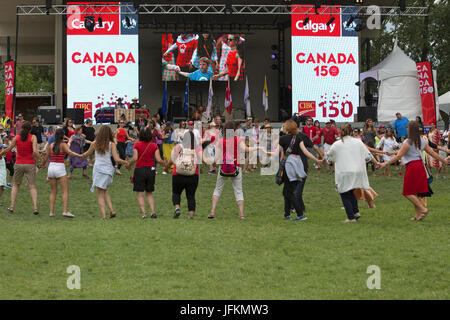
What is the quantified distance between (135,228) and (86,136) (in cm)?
1074

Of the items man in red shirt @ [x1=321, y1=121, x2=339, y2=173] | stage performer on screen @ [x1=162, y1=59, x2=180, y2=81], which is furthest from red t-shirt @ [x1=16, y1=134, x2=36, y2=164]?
stage performer on screen @ [x1=162, y1=59, x2=180, y2=81]

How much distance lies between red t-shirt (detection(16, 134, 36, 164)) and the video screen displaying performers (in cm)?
2055

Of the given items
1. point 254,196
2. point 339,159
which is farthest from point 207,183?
point 339,159

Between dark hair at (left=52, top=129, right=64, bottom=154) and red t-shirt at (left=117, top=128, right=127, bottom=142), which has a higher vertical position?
red t-shirt at (left=117, top=128, right=127, bottom=142)

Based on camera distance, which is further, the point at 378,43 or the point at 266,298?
the point at 378,43

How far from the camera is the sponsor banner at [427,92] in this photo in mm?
29078

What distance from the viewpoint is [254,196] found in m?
16.8

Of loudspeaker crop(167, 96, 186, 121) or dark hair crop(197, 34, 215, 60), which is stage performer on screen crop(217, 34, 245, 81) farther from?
loudspeaker crop(167, 96, 186, 121)

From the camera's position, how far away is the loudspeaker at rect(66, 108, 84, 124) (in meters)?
28.6

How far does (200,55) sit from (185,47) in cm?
76

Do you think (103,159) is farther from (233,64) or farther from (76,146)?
(233,64)

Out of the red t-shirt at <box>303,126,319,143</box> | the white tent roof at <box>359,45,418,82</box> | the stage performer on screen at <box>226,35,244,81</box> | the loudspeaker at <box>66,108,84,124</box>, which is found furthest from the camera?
the stage performer on screen at <box>226,35,244,81</box>

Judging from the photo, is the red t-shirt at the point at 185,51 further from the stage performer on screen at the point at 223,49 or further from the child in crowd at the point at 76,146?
the child in crowd at the point at 76,146

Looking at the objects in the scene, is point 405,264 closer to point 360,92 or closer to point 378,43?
point 360,92
